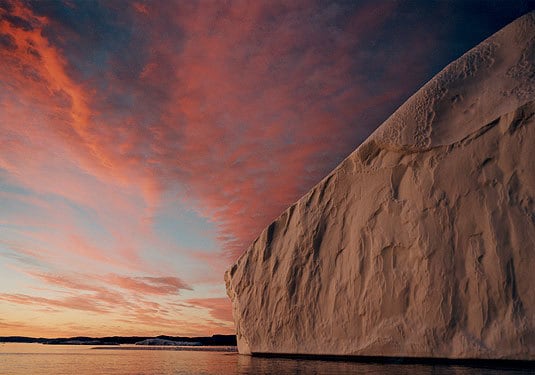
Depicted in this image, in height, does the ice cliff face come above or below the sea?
above

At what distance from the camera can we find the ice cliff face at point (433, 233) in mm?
10875

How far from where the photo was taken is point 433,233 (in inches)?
481

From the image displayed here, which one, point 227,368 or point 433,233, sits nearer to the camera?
point 227,368

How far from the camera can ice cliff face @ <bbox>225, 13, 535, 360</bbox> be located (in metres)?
10.9

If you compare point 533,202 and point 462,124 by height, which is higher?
point 462,124

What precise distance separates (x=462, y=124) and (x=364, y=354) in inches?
286

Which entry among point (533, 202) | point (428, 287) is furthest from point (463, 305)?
point (533, 202)

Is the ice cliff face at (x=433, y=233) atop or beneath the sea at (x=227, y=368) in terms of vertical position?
atop

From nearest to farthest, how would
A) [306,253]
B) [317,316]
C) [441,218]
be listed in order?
1. [441,218]
2. [317,316]
3. [306,253]

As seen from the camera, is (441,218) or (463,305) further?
(441,218)

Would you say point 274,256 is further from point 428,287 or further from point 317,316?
point 428,287

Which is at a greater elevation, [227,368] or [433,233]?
[433,233]

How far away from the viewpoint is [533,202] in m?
10.8

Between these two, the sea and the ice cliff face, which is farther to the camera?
the ice cliff face
